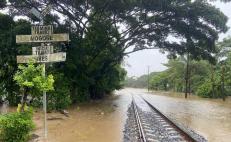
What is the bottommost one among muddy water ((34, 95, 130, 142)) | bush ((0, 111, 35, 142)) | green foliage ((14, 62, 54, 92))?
muddy water ((34, 95, 130, 142))

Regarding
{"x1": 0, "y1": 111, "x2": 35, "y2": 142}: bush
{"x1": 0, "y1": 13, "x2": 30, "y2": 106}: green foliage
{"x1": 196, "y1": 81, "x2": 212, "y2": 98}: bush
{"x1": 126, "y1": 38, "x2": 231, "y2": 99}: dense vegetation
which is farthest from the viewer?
{"x1": 196, "y1": 81, "x2": 212, "y2": 98}: bush

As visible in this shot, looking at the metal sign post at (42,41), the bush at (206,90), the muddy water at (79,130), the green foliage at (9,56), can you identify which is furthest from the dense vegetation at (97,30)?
the bush at (206,90)

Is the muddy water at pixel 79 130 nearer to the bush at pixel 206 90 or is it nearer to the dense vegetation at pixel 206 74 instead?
the dense vegetation at pixel 206 74

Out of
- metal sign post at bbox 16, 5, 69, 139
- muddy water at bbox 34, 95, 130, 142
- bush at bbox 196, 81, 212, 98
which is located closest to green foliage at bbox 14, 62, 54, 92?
metal sign post at bbox 16, 5, 69, 139

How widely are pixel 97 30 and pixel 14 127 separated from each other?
2071 cm

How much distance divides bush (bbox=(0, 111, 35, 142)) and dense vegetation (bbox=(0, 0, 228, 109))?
14.1 m

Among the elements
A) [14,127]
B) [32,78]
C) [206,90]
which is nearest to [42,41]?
[32,78]

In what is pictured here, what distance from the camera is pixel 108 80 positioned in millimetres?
47812

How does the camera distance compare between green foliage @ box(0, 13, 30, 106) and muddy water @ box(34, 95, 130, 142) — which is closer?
muddy water @ box(34, 95, 130, 142)

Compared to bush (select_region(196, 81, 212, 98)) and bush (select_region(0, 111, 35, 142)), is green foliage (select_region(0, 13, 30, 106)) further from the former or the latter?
bush (select_region(196, 81, 212, 98))

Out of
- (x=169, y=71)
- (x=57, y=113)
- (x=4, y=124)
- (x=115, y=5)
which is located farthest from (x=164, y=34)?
(x=169, y=71)

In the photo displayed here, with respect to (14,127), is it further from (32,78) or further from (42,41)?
(42,41)

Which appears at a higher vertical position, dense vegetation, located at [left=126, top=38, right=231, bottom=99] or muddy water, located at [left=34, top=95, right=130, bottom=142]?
dense vegetation, located at [left=126, top=38, right=231, bottom=99]

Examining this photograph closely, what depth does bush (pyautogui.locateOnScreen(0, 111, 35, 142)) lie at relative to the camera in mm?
12195
